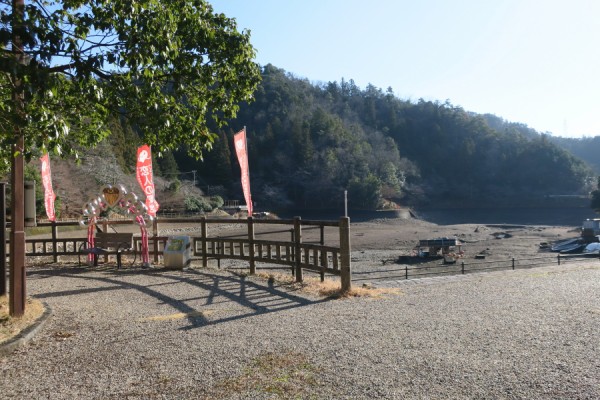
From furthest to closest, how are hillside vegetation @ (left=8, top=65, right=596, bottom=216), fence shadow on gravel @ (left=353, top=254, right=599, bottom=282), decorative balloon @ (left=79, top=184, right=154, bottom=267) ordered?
1. hillside vegetation @ (left=8, top=65, right=596, bottom=216)
2. fence shadow on gravel @ (left=353, top=254, right=599, bottom=282)
3. decorative balloon @ (left=79, top=184, right=154, bottom=267)

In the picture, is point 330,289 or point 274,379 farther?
point 330,289

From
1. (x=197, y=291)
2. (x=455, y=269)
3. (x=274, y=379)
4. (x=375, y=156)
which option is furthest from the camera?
(x=375, y=156)

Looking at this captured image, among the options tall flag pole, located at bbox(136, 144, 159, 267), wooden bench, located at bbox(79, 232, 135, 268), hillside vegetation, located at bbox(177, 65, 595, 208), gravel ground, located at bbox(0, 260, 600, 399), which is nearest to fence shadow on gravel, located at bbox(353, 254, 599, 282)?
tall flag pole, located at bbox(136, 144, 159, 267)

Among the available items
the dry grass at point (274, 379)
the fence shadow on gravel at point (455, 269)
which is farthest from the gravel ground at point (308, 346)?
the fence shadow on gravel at point (455, 269)

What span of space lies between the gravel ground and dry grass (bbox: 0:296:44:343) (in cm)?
23

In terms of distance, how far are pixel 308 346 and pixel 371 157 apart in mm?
100409

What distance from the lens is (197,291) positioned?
8297 mm

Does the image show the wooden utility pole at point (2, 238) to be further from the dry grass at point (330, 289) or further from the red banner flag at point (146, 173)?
the red banner flag at point (146, 173)

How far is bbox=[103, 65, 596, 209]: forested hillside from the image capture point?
8912cm

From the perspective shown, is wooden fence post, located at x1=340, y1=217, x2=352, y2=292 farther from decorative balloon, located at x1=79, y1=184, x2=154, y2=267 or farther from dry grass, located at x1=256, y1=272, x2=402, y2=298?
decorative balloon, located at x1=79, y1=184, x2=154, y2=267

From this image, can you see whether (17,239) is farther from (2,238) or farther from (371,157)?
(371,157)

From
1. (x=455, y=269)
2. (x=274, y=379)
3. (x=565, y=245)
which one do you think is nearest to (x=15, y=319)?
(x=274, y=379)

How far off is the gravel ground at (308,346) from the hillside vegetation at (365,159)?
179 ft

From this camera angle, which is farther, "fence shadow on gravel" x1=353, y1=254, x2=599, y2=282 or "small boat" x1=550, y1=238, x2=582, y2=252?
"small boat" x1=550, y1=238, x2=582, y2=252
